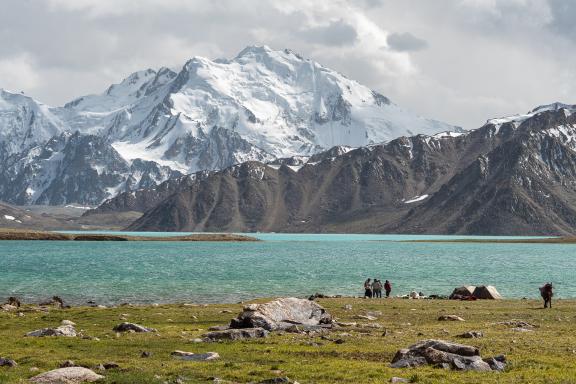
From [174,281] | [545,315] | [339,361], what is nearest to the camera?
[339,361]

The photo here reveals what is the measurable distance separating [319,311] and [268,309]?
378cm

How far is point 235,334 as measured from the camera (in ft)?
124

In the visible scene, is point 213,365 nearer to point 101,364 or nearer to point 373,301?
point 101,364

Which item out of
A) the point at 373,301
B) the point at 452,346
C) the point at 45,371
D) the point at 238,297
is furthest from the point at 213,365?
the point at 238,297

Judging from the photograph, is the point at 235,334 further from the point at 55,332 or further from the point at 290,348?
the point at 55,332

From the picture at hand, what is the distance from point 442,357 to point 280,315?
1564 centimetres

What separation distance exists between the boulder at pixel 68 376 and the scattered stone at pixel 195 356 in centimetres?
588

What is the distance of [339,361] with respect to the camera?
2984 cm

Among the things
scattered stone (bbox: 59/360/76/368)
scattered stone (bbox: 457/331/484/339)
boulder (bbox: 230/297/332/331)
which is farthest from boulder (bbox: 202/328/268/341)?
scattered stone (bbox: 457/331/484/339)

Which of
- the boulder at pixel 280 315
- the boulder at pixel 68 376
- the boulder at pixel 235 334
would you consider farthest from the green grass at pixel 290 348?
the boulder at pixel 280 315

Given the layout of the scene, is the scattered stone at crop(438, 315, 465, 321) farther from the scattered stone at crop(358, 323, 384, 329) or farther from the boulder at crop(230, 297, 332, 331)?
the boulder at crop(230, 297, 332, 331)

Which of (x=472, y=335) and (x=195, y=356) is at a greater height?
(x=472, y=335)

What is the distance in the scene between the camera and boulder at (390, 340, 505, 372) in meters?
27.2

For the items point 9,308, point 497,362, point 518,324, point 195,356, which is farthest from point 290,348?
point 9,308
